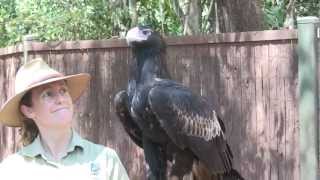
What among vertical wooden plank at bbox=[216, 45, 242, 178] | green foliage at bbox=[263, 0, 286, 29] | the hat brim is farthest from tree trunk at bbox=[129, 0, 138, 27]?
the hat brim

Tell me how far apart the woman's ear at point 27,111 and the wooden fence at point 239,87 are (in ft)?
8.31

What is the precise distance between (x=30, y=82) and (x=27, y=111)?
17 cm

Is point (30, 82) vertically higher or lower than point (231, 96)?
higher

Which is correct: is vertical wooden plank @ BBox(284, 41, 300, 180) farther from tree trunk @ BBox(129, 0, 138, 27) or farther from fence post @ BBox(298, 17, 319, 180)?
tree trunk @ BBox(129, 0, 138, 27)

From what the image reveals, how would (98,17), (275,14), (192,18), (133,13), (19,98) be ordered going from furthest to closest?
1. (275,14)
2. (98,17)
3. (133,13)
4. (192,18)
5. (19,98)

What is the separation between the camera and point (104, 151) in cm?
321

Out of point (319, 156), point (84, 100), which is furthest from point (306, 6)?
point (319, 156)

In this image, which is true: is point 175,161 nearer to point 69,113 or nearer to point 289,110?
point 289,110

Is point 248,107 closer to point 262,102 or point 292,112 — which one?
point 262,102

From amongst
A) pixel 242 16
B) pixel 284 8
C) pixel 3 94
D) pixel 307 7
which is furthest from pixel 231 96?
pixel 307 7

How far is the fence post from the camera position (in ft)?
16.4

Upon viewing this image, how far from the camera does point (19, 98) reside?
3.27 m

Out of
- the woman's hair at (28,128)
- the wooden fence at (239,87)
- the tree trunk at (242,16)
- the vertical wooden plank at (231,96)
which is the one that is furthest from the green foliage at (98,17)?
the woman's hair at (28,128)

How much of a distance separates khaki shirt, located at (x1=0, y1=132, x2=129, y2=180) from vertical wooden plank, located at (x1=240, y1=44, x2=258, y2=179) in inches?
96.6
